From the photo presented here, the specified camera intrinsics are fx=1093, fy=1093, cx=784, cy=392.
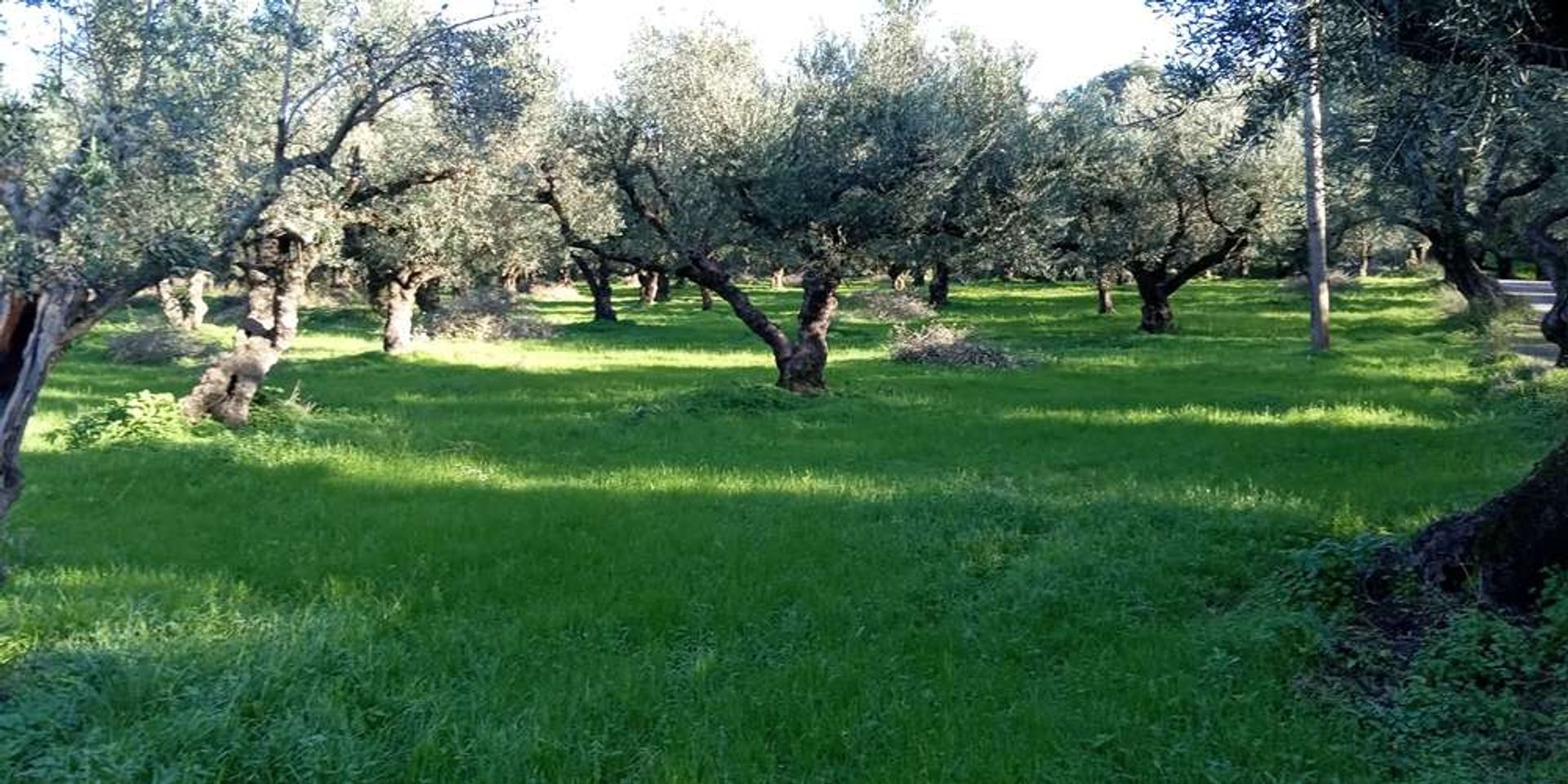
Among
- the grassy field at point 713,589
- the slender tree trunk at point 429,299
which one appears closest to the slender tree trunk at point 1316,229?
the grassy field at point 713,589

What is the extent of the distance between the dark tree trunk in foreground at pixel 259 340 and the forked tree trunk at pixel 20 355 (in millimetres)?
9245

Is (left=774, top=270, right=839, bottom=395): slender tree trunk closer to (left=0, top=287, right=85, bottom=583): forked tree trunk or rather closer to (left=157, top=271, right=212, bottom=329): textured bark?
(left=0, top=287, right=85, bottom=583): forked tree trunk

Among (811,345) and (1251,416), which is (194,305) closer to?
(811,345)

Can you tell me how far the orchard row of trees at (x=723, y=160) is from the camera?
7.21m

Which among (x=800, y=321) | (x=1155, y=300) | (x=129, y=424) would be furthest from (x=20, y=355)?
(x=1155, y=300)

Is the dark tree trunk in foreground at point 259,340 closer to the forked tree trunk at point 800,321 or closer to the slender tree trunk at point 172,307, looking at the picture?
the forked tree trunk at point 800,321

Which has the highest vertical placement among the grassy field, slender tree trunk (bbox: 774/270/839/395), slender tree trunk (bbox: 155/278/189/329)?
slender tree trunk (bbox: 155/278/189/329)

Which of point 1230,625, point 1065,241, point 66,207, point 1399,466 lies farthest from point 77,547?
point 1065,241

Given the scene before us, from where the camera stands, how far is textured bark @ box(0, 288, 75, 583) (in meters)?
7.09

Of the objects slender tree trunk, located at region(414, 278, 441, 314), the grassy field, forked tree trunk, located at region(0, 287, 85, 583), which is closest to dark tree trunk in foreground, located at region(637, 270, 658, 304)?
slender tree trunk, located at region(414, 278, 441, 314)

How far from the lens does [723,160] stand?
19.0m

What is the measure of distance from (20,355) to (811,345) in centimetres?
Result: 1419

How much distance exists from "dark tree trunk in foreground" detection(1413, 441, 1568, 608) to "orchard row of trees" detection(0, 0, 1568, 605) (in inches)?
82.3

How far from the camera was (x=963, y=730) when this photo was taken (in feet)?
17.5
